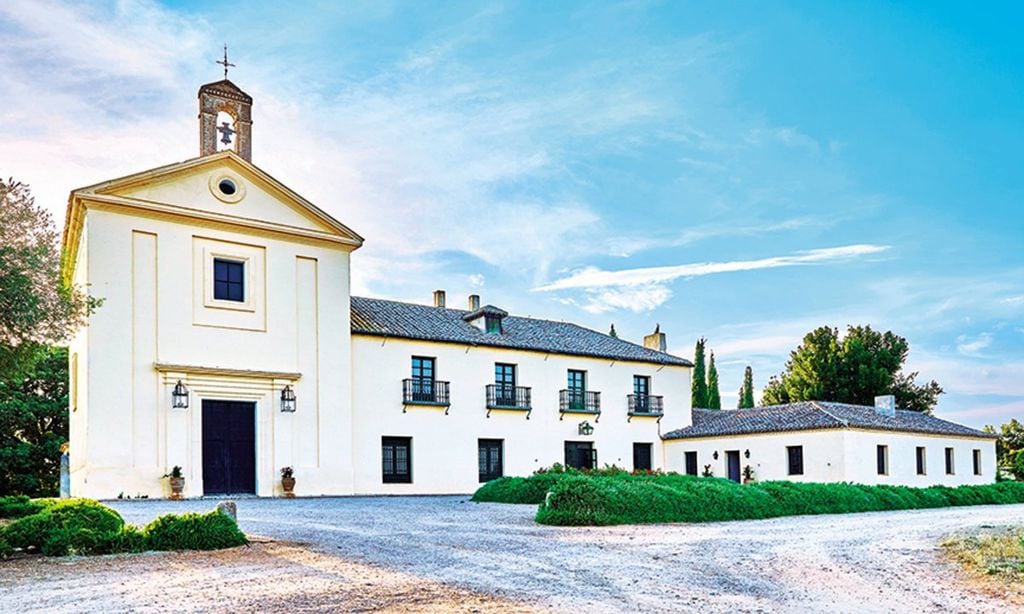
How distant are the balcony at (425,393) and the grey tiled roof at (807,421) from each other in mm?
9584

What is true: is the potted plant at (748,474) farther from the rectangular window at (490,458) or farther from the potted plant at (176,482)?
the potted plant at (176,482)

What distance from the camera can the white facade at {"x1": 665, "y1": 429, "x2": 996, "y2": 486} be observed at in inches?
1203

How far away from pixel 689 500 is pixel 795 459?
52.8 ft

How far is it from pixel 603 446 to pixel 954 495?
11.4m

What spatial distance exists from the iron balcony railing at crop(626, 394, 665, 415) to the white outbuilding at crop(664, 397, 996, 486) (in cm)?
106

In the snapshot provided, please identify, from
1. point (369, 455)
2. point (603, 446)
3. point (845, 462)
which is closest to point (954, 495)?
point (845, 462)

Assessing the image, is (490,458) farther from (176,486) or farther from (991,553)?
(991,553)

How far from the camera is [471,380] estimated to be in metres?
30.3

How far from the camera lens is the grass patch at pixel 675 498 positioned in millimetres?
15523

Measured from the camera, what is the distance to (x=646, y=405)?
1364 inches

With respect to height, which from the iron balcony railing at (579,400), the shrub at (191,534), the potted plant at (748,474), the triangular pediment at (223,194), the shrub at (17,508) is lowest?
the potted plant at (748,474)

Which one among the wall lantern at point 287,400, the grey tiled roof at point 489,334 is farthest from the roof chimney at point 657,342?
the wall lantern at point 287,400

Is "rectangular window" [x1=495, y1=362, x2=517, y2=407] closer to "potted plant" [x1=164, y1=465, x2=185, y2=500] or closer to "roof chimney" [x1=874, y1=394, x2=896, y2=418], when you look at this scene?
"potted plant" [x1=164, y1=465, x2=185, y2=500]

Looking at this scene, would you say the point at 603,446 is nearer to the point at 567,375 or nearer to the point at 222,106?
the point at 567,375
